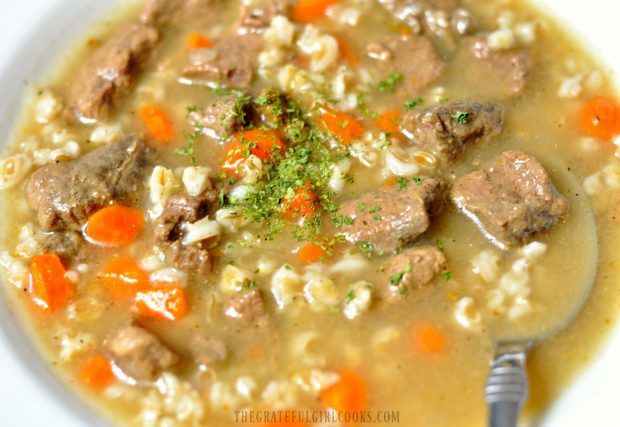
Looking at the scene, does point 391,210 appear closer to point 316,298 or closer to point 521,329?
point 316,298

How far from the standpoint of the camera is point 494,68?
5793 mm

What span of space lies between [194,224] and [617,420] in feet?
9.26

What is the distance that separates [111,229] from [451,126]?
244cm

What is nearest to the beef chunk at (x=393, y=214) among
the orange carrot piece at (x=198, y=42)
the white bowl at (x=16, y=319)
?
the white bowl at (x=16, y=319)

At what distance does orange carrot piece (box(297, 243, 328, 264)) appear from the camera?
4961 mm

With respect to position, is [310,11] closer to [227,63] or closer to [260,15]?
[260,15]

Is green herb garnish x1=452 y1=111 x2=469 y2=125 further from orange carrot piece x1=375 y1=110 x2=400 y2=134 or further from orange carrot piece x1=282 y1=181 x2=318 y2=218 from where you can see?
orange carrot piece x1=282 y1=181 x2=318 y2=218

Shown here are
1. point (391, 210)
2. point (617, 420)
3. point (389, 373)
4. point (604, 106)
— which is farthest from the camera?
point (604, 106)

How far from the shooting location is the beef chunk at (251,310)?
473 cm

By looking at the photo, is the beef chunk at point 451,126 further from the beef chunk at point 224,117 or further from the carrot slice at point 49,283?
the carrot slice at point 49,283

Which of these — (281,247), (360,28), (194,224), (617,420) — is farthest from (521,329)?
(360,28)

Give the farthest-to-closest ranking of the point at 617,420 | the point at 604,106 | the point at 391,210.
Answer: the point at 604,106 → the point at 391,210 → the point at 617,420

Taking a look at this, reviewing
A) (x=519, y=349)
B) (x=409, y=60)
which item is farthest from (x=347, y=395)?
(x=409, y=60)

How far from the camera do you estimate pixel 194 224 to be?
5.00 meters
